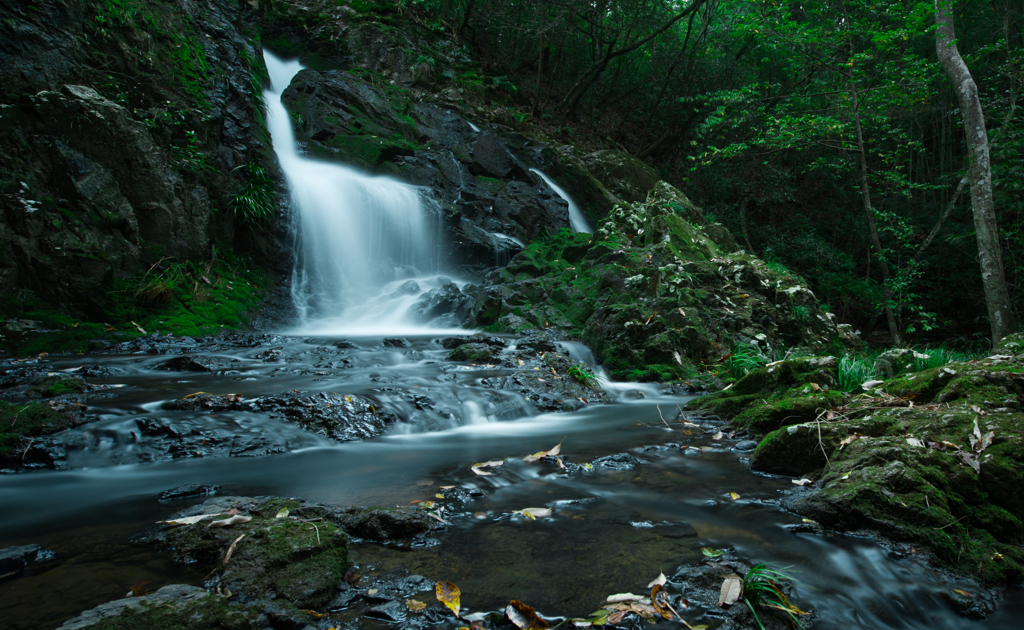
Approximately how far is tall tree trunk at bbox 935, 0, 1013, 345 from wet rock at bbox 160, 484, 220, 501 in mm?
10356

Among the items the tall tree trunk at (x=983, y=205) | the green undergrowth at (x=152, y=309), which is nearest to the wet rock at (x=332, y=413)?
the green undergrowth at (x=152, y=309)

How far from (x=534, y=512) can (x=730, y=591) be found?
1.06 m

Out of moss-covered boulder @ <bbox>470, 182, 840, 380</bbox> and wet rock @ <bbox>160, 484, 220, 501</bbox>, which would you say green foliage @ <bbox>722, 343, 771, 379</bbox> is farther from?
wet rock @ <bbox>160, 484, 220, 501</bbox>

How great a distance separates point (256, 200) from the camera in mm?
10312

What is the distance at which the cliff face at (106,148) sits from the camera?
23.1 feet

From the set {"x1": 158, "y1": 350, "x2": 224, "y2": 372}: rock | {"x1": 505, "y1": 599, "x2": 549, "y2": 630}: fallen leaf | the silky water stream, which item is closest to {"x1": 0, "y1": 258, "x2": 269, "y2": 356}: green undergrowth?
the silky water stream

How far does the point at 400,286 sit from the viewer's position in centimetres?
1168

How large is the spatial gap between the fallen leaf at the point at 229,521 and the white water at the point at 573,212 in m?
13.6

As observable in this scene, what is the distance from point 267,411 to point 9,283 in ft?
17.6

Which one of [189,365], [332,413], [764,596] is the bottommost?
[764,596]

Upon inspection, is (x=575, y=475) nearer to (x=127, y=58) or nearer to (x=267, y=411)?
(x=267, y=411)

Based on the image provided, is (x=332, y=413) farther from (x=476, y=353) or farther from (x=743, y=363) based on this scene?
(x=743, y=363)

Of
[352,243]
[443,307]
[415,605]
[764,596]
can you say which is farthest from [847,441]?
[352,243]

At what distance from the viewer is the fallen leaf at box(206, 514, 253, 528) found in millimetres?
2168
